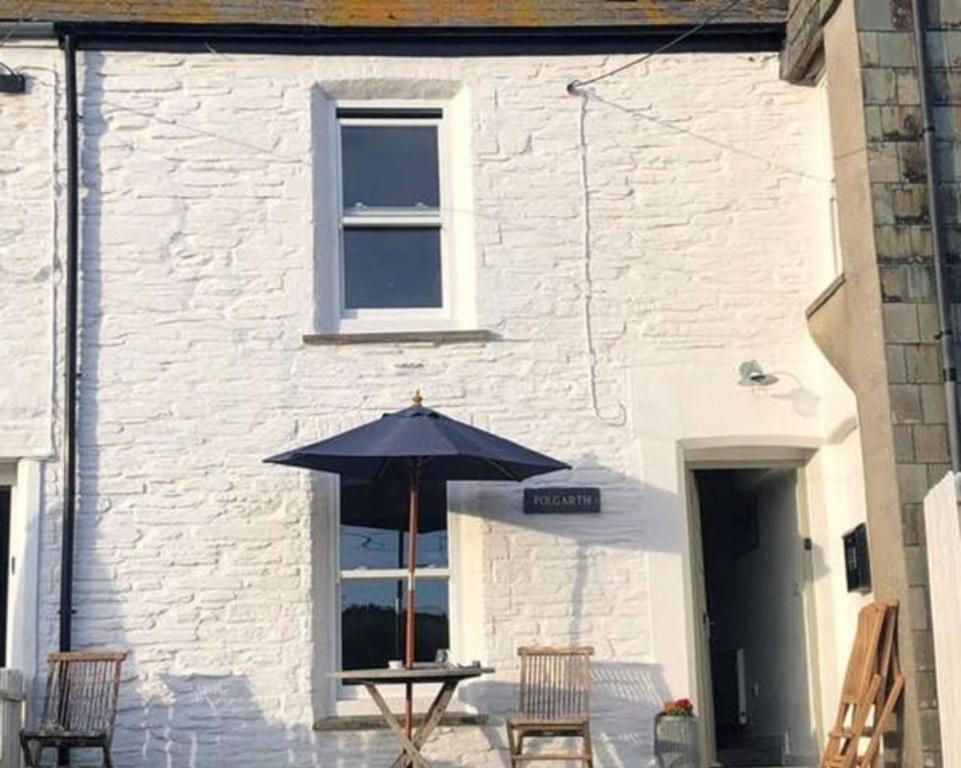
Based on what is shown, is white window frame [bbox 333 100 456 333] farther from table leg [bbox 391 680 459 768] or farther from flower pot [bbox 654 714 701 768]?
flower pot [bbox 654 714 701 768]

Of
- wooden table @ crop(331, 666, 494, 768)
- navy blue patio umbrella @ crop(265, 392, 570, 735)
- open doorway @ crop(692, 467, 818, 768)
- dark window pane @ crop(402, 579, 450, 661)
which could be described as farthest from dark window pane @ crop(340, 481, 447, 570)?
open doorway @ crop(692, 467, 818, 768)

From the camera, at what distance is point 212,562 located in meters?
10.6

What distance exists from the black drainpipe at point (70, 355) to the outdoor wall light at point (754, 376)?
13.9 feet

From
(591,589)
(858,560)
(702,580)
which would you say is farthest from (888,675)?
(702,580)

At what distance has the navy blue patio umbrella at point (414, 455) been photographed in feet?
31.9

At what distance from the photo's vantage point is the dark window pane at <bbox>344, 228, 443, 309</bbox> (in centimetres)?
1137

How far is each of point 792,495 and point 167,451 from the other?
4119 mm

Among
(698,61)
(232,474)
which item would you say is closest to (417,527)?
(232,474)

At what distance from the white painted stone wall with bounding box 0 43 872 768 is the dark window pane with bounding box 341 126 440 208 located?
13.9 inches

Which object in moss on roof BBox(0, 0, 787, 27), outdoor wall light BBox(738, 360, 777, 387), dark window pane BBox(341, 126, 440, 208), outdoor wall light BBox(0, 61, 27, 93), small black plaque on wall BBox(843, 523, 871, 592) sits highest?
moss on roof BBox(0, 0, 787, 27)

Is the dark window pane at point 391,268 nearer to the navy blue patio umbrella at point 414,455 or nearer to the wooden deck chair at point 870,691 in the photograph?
the navy blue patio umbrella at point 414,455

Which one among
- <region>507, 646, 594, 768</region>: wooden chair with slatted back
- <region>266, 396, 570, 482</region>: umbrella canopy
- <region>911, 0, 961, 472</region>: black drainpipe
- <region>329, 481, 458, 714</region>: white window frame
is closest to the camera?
<region>911, 0, 961, 472</region>: black drainpipe

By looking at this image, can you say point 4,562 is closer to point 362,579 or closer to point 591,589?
point 362,579

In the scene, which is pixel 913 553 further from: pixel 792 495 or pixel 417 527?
pixel 417 527
